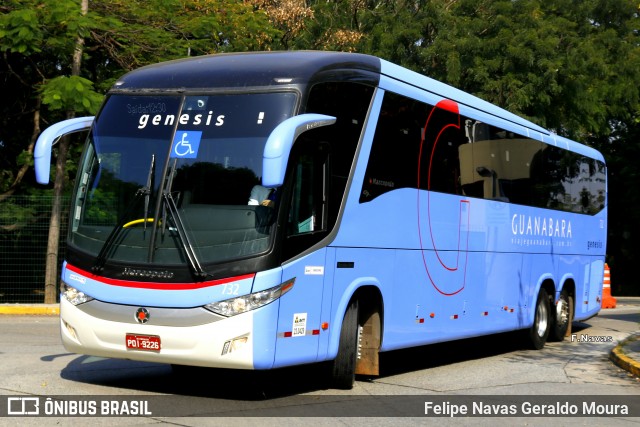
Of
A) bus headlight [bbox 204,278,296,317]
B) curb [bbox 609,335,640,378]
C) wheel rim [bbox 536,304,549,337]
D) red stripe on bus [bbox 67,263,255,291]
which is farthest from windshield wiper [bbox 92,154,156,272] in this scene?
wheel rim [bbox 536,304,549,337]

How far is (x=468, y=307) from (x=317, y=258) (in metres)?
4.58

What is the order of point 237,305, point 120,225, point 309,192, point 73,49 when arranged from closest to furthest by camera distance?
point 237,305, point 120,225, point 309,192, point 73,49

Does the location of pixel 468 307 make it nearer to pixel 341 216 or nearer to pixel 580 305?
pixel 341 216

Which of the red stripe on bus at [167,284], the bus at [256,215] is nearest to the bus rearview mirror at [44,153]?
the bus at [256,215]

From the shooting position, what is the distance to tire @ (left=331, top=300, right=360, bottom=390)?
1055 centimetres

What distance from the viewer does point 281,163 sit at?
28.4 ft

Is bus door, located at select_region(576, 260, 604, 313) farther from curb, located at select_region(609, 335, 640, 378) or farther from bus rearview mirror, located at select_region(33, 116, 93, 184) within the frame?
bus rearview mirror, located at select_region(33, 116, 93, 184)

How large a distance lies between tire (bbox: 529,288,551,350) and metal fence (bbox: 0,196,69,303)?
11.0 meters

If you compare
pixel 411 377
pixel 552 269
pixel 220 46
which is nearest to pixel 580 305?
pixel 552 269

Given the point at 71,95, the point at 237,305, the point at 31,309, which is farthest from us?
the point at 31,309

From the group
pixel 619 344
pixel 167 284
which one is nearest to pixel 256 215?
pixel 167 284

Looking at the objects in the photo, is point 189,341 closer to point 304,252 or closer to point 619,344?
point 304,252

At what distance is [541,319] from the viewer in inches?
690

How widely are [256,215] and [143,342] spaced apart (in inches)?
63.2
